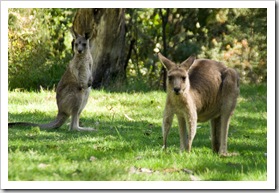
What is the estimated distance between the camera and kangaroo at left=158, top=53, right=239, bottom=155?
22.8 feet

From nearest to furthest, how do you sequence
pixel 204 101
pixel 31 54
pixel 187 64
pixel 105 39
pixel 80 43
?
1. pixel 187 64
2. pixel 204 101
3. pixel 80 43
4. pixel 31 54
5. pixel 105 39

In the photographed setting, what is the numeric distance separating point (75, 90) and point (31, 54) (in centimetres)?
551

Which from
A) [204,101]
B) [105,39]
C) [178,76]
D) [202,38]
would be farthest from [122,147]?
[202,38]

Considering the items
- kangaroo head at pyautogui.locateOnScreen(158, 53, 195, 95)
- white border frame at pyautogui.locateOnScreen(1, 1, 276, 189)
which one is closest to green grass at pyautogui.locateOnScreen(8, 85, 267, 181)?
white border frame at pyautogui.locateOnScreen(1, 1, 276, 189)

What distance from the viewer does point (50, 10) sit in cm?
1756

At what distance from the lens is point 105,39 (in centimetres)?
1445

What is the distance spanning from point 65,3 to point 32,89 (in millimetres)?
6722

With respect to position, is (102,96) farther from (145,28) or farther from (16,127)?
(145,28)

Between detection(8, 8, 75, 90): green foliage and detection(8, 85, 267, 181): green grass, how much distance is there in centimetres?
198

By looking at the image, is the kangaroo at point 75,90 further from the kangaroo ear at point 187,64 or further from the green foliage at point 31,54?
the green foliage at point 31,54

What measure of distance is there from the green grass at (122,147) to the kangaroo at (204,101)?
25 cm

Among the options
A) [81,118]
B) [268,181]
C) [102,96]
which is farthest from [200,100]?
[102,96]

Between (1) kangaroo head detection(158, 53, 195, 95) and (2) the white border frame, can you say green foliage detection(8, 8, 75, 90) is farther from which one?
(1) kangaroo head detection(158, 53, 195, 95)

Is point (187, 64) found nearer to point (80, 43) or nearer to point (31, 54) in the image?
point (80, 43)
